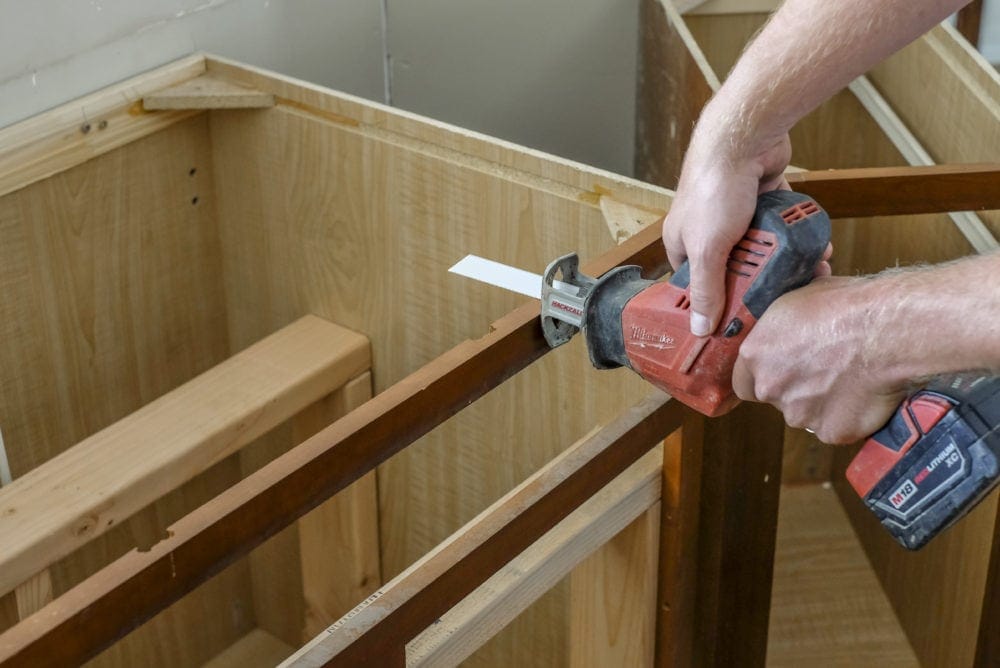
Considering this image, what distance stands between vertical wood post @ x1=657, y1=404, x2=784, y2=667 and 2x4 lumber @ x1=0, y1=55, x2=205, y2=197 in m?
0.92

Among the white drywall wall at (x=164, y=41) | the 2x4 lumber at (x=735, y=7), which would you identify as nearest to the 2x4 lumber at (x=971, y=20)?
the 2x4 lumber at (x=735, y=7)

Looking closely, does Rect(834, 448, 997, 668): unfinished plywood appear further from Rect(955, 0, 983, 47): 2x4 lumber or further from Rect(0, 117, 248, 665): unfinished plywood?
Rect(0, 117, 248, 665): unfinished plywood

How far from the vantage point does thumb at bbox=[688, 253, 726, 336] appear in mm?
1110

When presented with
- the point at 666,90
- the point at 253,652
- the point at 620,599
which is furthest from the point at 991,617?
the point at 253,652

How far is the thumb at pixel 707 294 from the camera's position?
111 centimetres

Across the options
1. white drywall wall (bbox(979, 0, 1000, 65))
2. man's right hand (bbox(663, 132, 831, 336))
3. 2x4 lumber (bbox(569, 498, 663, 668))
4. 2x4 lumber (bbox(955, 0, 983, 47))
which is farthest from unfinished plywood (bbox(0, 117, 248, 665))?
white drywall wall (bbox(979, 0, 1000, 65))

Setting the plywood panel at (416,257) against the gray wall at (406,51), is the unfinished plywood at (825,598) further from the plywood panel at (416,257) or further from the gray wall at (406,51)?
the gray wall at (406,51)

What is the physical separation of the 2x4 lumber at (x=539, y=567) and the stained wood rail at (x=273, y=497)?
0.38ft

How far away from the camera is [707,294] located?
111 centimetres

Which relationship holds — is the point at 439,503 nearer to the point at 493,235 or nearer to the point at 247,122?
the point at 493,235

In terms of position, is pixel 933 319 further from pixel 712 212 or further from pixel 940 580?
pixel 940 580

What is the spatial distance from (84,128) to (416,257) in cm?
47

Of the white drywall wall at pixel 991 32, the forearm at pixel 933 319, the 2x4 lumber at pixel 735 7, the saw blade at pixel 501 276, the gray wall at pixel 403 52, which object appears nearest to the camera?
the forearm at pixel 933 319

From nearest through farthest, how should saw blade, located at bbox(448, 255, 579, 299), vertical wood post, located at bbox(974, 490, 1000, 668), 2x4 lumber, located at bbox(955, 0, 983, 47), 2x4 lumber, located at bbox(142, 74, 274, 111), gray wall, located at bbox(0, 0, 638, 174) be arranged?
saw blade, located at bbox(448, 255, 579, 299) → vertical wood post, located at bbox(974, 490, 1000, 668) → gray wall, located at bbox(0, 0, 638, 174) → 2x4 lumber, located at bbox(142, 74, 274, 111) → 2x4 lumber, located at bbox(955, 0, 983, 47)
